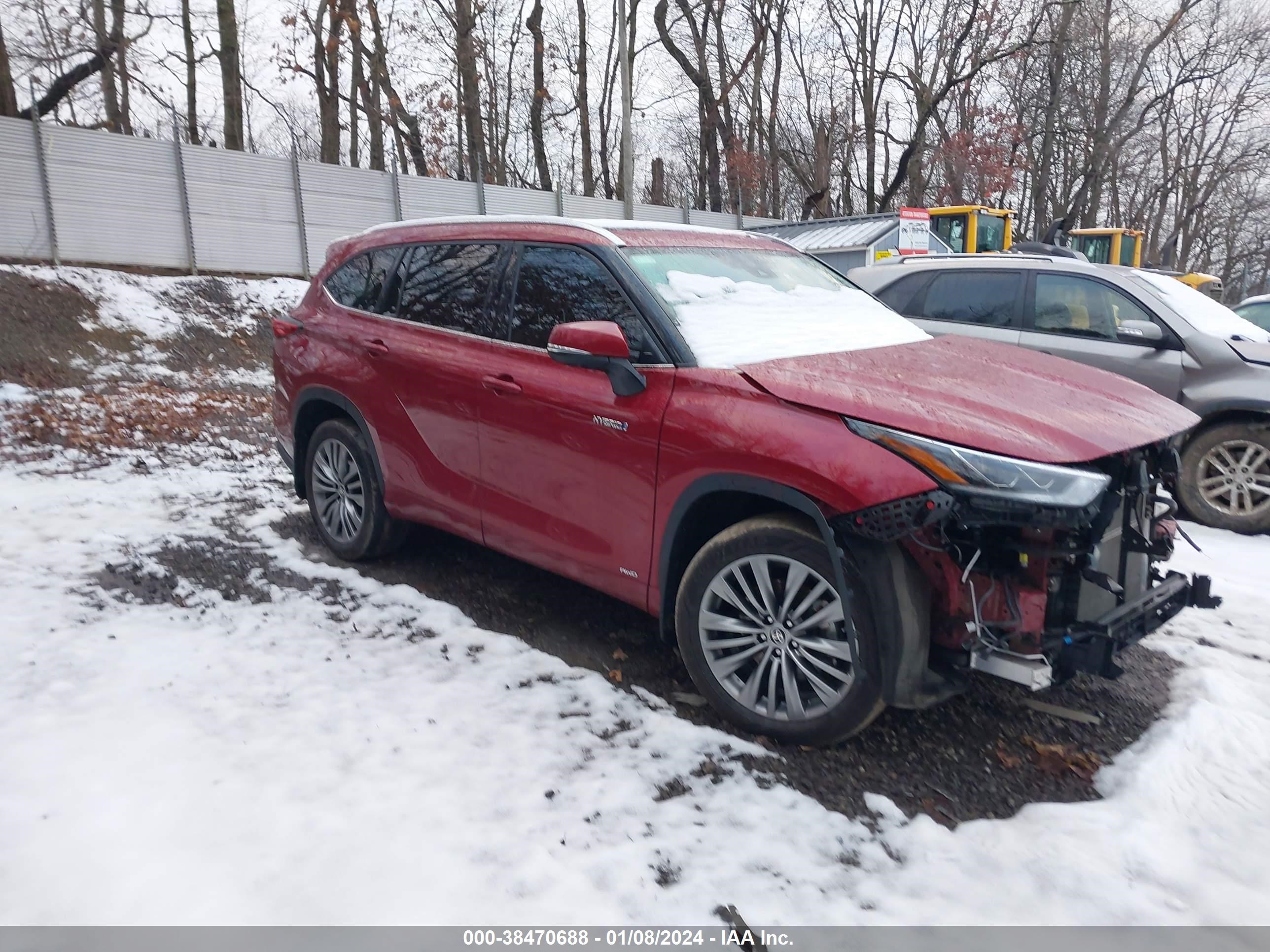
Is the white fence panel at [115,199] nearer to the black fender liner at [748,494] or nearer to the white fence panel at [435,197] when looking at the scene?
the white fence panel at [435,197]

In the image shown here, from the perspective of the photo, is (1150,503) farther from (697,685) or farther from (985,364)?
(697,685)

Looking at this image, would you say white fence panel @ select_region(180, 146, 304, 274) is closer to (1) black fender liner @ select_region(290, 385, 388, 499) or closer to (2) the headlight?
(1) black fender liner @ select_region(290, 385, 388, 499)

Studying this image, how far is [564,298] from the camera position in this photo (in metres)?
3.86

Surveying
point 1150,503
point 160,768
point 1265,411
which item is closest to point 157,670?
point 160,768

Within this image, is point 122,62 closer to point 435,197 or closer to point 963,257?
point 435,197

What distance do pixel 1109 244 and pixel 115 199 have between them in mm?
21562

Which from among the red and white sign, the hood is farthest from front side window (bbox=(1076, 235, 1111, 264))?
the hood

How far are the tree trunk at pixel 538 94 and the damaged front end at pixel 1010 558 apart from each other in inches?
1077

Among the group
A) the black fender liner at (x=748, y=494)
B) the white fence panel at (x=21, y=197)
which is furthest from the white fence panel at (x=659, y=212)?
the black fender liner at (x=748, y=494)

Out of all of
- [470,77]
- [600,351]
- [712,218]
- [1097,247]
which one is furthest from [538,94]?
[600,351]

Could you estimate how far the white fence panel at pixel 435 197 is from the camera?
2036cm
